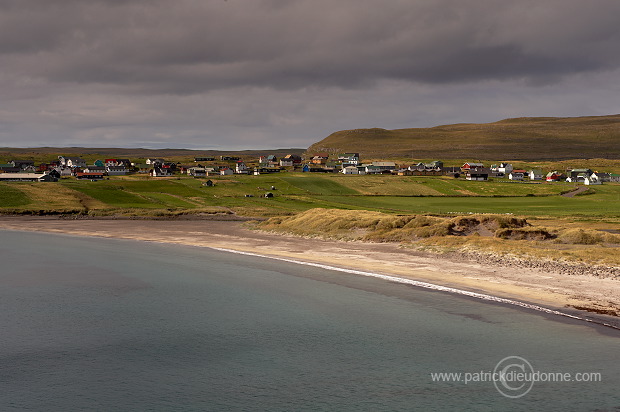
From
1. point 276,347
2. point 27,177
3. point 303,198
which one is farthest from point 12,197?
point 276,347

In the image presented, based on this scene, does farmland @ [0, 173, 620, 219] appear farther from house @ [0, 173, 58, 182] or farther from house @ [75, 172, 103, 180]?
house @ [75, 172, 103, 180]

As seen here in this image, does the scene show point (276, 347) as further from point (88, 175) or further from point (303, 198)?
point (88, 175)

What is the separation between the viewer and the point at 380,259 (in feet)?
155

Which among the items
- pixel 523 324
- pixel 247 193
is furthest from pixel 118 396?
pixel 247 193

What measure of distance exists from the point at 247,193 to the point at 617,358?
11884cm

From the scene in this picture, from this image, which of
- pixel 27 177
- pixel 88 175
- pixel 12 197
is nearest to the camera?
pixel 12 197

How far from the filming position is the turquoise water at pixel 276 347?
18.7 m

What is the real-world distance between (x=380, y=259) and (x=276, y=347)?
24233mm

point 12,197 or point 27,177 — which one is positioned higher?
point 27,177

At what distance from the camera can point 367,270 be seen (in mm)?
42312

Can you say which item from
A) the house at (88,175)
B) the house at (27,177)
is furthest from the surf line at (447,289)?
the house at (88,175)

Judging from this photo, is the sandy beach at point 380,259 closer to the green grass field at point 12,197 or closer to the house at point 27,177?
the green grass field at point 12,197

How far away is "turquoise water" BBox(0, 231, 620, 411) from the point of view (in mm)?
18719

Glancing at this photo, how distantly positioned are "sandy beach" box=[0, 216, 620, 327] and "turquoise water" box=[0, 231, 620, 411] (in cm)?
334
